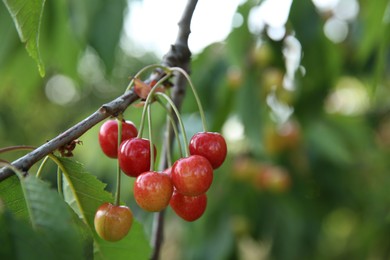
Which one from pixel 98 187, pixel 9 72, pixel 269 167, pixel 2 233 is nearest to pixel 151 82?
pixel 98 187

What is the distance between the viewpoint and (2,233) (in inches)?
23.4

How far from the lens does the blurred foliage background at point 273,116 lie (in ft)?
5.63

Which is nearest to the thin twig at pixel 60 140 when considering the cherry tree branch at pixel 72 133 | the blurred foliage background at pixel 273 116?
the cherry tree branch at pixel 72 133

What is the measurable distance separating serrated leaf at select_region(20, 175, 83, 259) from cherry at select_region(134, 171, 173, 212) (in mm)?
175

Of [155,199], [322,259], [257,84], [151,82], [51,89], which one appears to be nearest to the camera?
[155,199]

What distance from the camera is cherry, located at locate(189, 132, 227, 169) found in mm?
833

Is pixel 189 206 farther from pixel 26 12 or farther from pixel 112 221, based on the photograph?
pixel 26 12

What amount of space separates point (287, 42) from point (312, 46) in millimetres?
264

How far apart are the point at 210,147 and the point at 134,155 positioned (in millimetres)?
110

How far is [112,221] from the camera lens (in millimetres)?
792

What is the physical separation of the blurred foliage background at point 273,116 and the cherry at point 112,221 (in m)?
0.82

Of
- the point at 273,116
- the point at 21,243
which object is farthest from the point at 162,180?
the point at 273,116

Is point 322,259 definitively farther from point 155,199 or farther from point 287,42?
point 155,199

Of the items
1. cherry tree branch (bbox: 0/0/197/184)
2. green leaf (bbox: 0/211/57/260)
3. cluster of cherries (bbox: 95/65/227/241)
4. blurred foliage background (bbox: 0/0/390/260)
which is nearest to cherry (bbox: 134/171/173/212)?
cluster of cherries (bbox: 95/65/227/241)
